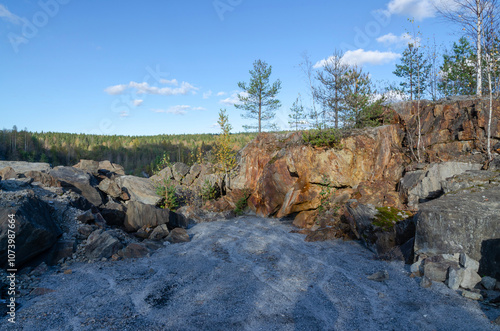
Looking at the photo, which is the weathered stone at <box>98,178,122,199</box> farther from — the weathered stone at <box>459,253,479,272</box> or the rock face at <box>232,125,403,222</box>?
the weathered stone at <box>459,253,479,272</box>

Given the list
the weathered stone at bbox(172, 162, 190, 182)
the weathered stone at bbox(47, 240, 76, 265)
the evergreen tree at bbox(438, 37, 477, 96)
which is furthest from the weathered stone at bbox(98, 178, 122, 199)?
the evergreen tree at bbox(438, 37, 477, 96)

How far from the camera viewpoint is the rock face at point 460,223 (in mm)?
4750

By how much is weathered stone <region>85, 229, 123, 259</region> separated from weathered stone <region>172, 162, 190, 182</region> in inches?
365

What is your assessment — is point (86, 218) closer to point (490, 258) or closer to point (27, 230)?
point (27, 230)

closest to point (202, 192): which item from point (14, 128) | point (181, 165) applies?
point (181, 165)

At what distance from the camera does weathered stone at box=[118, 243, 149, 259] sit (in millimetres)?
6457

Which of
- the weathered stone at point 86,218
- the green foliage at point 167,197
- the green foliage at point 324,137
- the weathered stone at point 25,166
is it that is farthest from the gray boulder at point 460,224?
the weathered stone at point 25,166

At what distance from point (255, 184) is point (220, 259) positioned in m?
6.97

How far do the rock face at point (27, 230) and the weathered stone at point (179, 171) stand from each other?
9.82 metres

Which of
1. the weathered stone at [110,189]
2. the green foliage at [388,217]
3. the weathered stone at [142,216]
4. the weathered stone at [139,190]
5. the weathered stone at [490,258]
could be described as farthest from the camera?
the weathered stone at [139,190]

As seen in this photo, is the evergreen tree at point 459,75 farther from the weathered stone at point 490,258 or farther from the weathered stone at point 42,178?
the weathered stone at point 42,178

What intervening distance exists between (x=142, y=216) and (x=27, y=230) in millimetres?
3318

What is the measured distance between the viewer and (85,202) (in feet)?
28.0

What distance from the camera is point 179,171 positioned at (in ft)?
55.2
